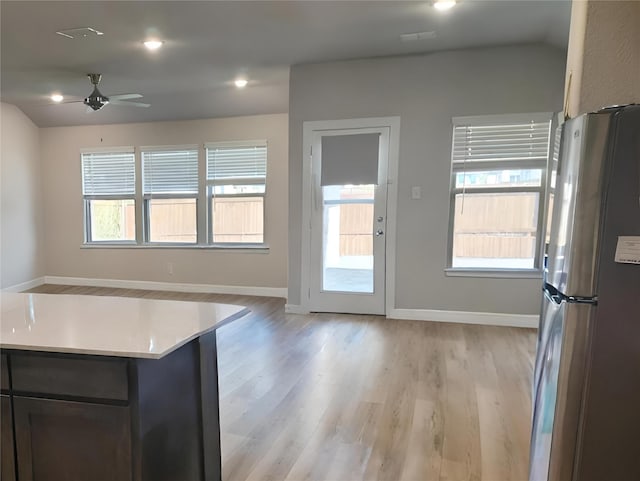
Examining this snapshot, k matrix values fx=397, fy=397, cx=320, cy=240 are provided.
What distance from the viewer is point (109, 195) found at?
6109mm

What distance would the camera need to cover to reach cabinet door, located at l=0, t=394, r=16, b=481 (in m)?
1.30

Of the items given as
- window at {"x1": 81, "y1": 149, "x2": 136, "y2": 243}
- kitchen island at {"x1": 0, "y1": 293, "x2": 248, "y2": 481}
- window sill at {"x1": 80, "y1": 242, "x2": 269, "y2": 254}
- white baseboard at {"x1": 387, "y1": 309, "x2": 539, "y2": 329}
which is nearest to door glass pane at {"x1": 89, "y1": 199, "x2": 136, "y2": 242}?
window at {"x1": 81, "y1": 149, "x2": 136, "y2": 243}

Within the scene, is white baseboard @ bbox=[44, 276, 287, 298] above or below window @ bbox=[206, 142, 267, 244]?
below

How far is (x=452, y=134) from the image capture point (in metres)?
4.04

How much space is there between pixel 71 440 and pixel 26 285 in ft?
19.5

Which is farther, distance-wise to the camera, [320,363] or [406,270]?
[406,270]

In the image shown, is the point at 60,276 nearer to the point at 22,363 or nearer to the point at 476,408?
the point at 22,363

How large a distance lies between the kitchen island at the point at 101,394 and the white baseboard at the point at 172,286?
158 inches

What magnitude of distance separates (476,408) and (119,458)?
1.98 meters

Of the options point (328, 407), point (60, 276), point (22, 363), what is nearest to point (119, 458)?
point (22, 363)

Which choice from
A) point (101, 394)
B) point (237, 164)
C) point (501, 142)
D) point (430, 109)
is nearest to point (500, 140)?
point (501, 142)

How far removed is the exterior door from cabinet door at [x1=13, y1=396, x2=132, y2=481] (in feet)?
10.7

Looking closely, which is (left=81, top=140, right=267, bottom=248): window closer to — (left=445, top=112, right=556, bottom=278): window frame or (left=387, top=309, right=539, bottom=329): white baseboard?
(left=387, top=309, right=539, bottom=329): white baseboard

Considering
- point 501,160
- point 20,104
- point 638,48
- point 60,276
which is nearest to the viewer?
point 638,48
